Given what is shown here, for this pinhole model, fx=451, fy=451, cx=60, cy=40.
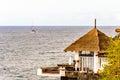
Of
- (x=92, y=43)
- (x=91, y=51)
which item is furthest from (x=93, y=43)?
(x=91, y=51)

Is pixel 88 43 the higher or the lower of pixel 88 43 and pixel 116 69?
the higher

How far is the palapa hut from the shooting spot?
119ft

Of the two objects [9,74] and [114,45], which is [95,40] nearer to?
[114,45]

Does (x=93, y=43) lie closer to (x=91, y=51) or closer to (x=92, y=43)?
(x=92, y=43)

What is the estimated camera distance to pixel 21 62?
289ft

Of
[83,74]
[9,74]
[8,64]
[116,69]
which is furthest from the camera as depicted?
[8,64]

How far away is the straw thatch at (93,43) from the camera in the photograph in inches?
1433

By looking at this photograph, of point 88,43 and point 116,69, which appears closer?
point 116,69

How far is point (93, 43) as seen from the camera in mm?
36812

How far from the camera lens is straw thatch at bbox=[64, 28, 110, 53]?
3641 cm

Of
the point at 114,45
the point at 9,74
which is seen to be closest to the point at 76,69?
the point at 114,45

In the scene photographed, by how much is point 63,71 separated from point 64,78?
1.86 feet

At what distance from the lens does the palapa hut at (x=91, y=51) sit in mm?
36375

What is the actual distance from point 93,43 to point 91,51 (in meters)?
0.70
